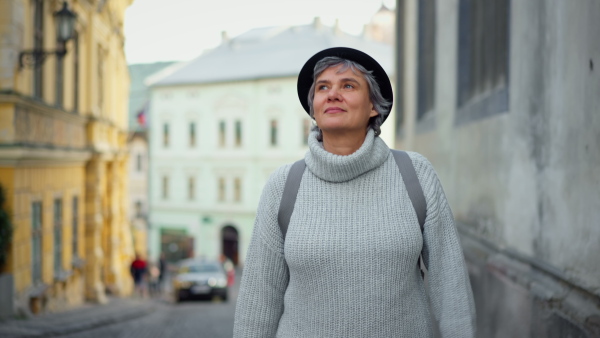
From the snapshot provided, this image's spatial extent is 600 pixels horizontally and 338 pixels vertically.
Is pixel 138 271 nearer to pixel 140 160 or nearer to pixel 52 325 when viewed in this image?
pixel 52 325

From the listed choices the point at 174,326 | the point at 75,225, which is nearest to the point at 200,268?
the point at 75,225

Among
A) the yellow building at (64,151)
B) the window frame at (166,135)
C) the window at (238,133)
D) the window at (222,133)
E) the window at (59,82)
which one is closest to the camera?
the yellow building at (64,151)

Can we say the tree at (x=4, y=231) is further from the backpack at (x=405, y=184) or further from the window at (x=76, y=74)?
the backpack at (x=405, y=184)

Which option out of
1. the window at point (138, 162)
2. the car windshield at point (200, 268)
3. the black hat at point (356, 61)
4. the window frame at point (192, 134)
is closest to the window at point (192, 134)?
the window frame at point (192, 134)

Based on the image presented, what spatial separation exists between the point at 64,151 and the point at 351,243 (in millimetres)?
12985

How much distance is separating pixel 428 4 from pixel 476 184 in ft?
18.0

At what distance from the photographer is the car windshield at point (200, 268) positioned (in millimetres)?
21844

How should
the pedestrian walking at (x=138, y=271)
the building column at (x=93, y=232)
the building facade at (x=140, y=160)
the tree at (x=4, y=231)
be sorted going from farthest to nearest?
the building facade at (x=140, y=160)
the pedestrian walking at (x=138, y=271)
the building column at (x=93, y=232)
the tree at (x=4, y=231)

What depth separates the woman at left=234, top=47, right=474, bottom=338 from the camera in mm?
2389

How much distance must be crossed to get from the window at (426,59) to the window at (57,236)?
755 centimetres

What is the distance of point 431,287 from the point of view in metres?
2.49

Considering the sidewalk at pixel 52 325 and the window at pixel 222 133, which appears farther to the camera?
the window at pixel 222 133

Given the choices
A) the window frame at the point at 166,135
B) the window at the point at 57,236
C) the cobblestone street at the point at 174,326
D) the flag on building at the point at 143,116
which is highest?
the flag on building at the point at 143,116

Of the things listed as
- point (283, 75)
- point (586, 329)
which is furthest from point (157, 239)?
point (586, 329)
